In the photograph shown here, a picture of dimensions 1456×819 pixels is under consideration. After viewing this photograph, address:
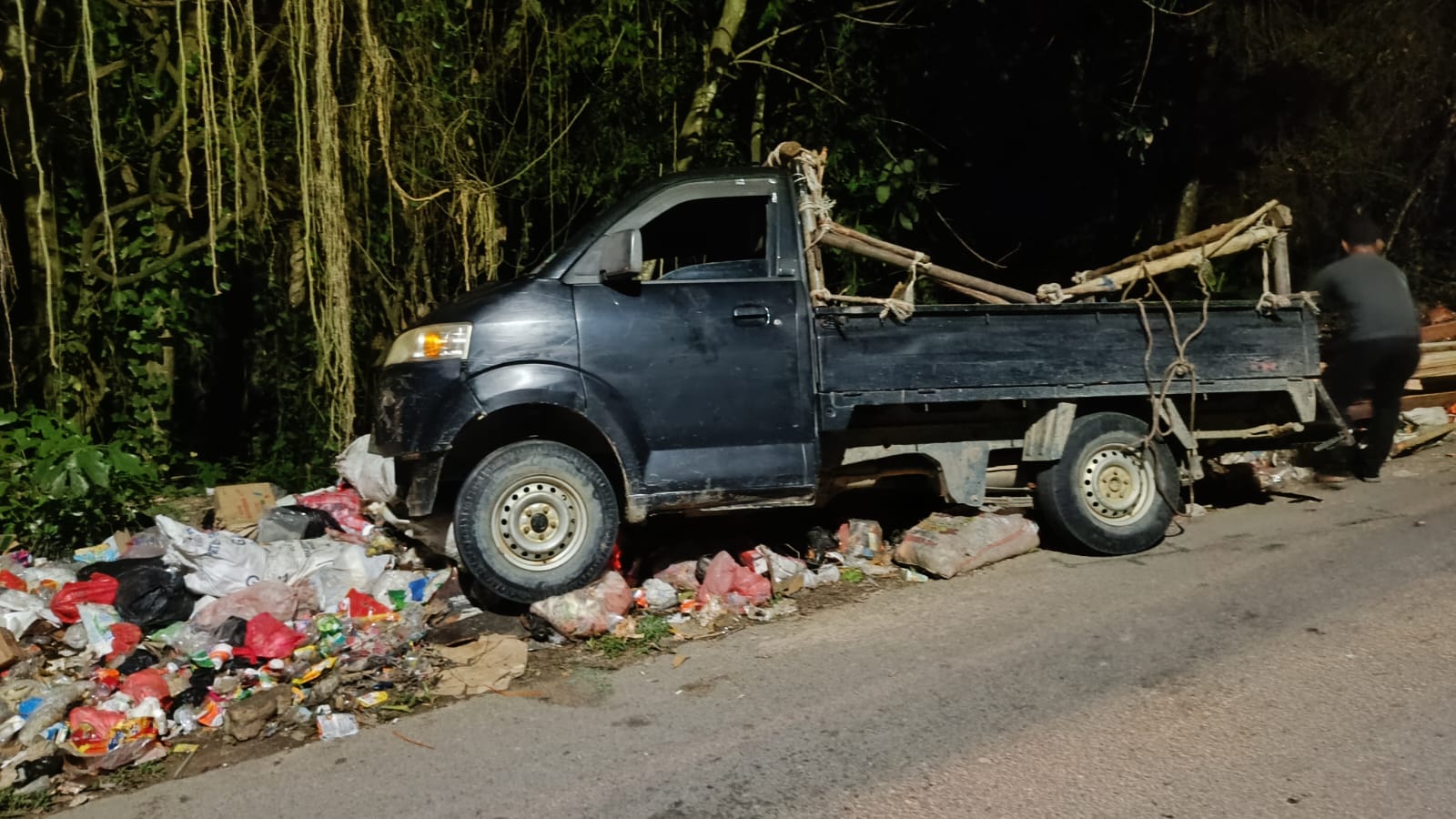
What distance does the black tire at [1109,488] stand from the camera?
22.6 ft

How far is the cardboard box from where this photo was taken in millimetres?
7988

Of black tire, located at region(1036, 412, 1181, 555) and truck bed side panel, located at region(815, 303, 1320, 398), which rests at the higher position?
truck bed side panel, located at region(815, 303, 1320, 398)

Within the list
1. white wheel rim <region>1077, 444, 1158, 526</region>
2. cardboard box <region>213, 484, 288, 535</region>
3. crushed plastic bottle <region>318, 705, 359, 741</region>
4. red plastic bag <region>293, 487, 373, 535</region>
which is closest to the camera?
crushed plastic bottle <region>318, 705, 359, 741</region>

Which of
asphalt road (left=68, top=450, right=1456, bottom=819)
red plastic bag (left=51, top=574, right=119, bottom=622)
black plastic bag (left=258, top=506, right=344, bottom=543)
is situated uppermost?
black plastic bag (left=258, top=506, right=344, bottom=543)

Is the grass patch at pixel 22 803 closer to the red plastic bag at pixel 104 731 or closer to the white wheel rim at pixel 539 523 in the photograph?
the red plastic bag at pixel 104 731

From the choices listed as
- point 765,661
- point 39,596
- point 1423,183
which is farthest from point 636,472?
point 1423,183

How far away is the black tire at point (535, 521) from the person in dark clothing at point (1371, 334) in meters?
5.42

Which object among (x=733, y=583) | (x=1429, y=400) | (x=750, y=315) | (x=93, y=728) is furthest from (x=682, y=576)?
(x=1429, y=400)

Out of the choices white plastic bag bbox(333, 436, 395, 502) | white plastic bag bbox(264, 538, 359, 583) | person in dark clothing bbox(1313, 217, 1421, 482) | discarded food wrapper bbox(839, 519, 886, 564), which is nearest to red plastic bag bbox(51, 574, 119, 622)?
white plastic bag bbox(264, 538, 359, 583)

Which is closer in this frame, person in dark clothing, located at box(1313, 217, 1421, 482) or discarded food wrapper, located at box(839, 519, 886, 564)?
discarded food wrapper, located at box(839, 519, 886, 564)

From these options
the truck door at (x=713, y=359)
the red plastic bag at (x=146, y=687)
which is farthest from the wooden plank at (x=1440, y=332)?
the red plastic bag at (x=146, y=687)

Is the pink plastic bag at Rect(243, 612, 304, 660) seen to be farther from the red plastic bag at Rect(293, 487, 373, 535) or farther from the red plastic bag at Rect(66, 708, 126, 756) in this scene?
the red plastic bag at Rect(293, 487, 373, 535)

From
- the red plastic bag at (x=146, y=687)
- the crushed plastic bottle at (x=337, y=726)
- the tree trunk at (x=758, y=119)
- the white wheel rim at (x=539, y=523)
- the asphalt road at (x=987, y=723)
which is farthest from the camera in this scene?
the tree trunk at (x=758, y=119)

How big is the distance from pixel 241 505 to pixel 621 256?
12.5 ft
